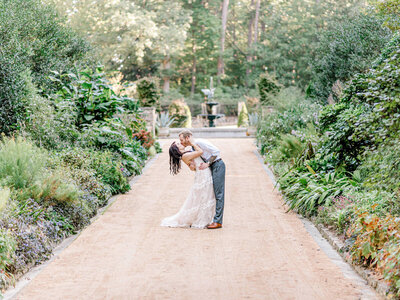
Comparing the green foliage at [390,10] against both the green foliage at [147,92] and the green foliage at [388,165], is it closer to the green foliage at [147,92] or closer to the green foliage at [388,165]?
the green foliage at [147,92]

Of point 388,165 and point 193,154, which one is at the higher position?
point 388,165

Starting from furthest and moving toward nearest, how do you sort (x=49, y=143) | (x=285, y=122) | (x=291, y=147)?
1. (x=285, y=122)
2. (x=291, y=147)
3. (x=49, y=143)

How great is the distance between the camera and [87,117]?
13656mm

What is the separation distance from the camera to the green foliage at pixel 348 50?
21672 millimetres

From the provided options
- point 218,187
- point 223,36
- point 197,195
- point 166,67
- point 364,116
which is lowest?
point 197,195

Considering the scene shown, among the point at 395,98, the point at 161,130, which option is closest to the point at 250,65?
the point at 161,130

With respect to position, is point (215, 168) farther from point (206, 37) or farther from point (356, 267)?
point (206, 37)

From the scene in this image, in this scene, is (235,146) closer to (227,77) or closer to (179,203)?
(179,203)

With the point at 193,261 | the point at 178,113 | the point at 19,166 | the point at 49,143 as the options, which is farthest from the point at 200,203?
the point at 178,113

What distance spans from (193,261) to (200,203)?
6.91 ft

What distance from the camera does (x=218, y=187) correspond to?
888 cm

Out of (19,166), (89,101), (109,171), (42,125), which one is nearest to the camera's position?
(19,166)

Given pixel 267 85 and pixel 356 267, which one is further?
pixel 267 85

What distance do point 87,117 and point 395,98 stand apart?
8.71 meters
